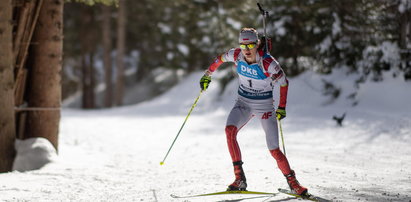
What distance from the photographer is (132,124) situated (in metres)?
16.2

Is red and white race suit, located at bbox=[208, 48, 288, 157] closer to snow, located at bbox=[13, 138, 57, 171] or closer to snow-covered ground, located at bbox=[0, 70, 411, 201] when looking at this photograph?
snow-covered ground, located at bbox=[0, 70, 411, 201]

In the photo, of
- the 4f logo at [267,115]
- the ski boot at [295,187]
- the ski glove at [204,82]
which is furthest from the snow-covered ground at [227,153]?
the ski glove at [204,82]

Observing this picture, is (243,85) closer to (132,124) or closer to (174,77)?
(132,124)

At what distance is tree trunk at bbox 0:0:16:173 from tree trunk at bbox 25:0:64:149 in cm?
68

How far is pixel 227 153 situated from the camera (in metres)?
10.5

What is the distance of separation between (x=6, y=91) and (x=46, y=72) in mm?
1055

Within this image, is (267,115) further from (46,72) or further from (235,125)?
(46,72)

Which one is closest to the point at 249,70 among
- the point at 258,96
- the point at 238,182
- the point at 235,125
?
the point at 258,96

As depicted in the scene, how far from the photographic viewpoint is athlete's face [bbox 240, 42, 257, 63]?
6270mm

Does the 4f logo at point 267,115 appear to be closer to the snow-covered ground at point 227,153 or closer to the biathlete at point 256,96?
the biathlete at point 256,96

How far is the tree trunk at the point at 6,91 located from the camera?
27.3 ft

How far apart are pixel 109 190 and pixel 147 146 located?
5139mm

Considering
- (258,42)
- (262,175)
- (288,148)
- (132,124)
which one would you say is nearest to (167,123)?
(132,124)

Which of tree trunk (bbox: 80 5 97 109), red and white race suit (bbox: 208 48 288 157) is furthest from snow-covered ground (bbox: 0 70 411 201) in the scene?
tree trunk (bbox: 80 5 97 109)
